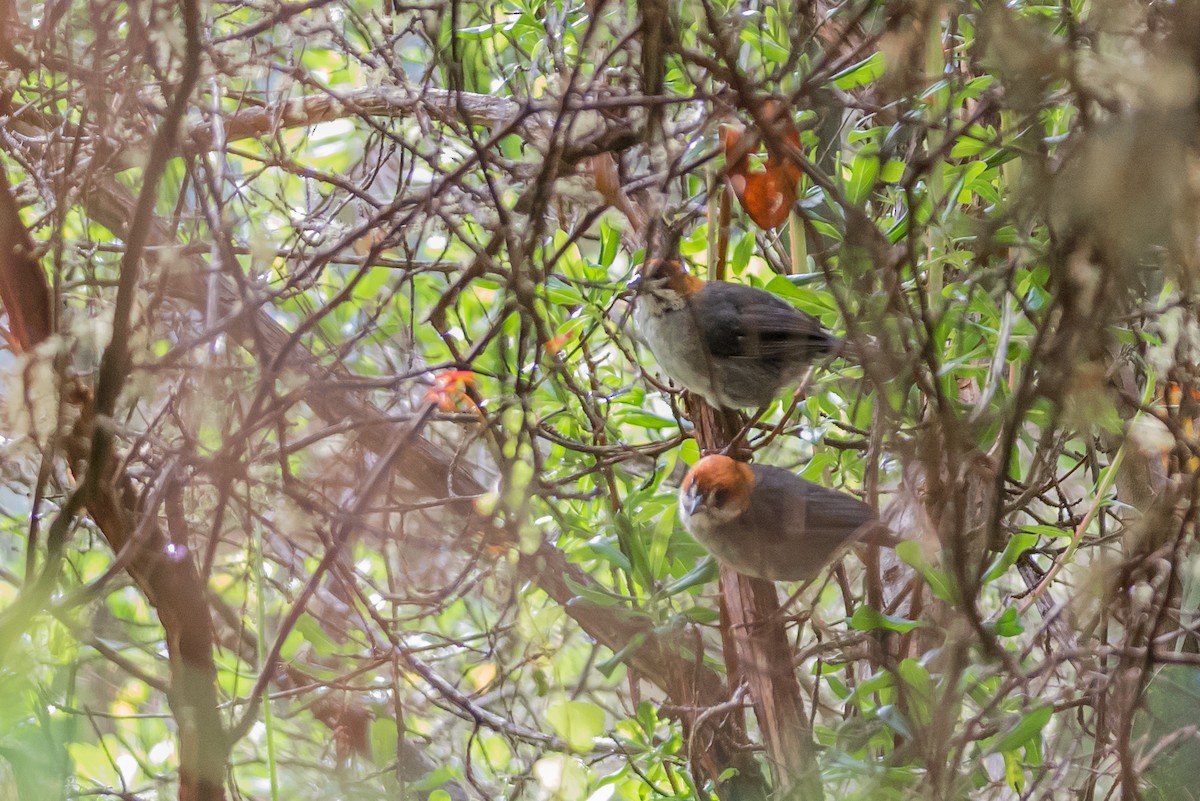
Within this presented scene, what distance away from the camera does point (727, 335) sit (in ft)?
7.47

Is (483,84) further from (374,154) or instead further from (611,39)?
(611,39)

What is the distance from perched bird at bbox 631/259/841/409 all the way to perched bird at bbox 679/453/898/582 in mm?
146

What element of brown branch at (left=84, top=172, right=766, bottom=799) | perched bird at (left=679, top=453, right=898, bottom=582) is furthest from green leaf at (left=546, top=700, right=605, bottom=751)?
perched bird at (left=679, top=453, right=898, bottom=582)

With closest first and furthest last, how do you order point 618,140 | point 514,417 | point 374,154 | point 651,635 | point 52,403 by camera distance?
point 52,403
point 618,140
point 651,635
point 514,417
point 374,154

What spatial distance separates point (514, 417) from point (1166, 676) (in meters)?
1.21

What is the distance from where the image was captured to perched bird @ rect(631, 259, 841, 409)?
1.98 metres

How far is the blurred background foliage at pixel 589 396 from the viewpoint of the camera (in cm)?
105

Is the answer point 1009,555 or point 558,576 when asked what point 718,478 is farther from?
point 1009,555

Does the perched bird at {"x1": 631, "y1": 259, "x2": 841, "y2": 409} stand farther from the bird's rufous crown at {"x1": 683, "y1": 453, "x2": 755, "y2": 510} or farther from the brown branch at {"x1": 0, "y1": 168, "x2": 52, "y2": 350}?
the brown branch at {"x1": 0, "y1": 168, "x2": 52, "y2": 350}

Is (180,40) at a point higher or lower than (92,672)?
higher

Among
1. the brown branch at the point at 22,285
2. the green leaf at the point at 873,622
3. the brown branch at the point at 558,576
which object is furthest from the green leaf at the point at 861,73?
the brown branch at the point at 22,285

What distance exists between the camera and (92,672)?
7.02ft

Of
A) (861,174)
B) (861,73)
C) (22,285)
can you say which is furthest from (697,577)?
(22,285)

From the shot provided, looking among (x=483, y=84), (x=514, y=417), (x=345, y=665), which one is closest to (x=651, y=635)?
(x=514, y=417)
